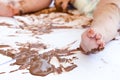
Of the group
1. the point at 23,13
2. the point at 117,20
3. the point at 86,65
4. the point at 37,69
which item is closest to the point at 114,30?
the point at 117,20

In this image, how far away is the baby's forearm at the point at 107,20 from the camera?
727 millimetres

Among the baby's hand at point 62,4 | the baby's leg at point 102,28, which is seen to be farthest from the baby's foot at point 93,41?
the baby's hand at point 62,4

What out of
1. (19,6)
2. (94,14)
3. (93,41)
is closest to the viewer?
(93,41)

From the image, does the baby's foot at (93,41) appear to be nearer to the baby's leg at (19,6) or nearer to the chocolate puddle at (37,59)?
the chocolate puddle at (37,59)

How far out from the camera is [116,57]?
2.26 feet

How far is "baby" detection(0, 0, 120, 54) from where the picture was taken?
67cm

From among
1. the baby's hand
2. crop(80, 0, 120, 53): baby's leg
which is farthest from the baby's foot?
the baby's hand

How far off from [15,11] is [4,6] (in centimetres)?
5

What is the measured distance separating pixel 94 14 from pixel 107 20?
8 cm

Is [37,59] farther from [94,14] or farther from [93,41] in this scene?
[94,14]

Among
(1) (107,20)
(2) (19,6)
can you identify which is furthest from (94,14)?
(2) (19,6)

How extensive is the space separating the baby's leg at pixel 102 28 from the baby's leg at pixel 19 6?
1.10 feet

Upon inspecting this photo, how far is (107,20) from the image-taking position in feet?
2.47

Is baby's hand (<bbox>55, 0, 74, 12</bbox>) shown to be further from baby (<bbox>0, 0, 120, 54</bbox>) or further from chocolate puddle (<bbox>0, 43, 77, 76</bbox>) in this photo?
chocolate puddle (<bbox>0, 43, 77, 76</bbox>)
